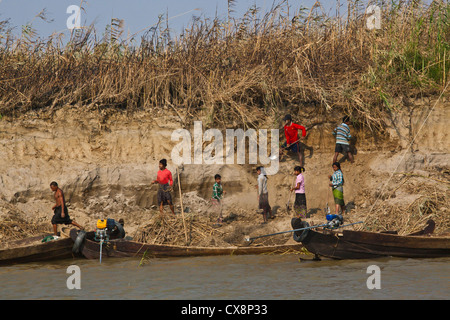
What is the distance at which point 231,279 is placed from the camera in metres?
8.91

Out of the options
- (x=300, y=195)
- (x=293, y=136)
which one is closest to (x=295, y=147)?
(x=293, y=136)

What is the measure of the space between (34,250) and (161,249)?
210 centimetres

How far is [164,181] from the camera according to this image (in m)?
12.1

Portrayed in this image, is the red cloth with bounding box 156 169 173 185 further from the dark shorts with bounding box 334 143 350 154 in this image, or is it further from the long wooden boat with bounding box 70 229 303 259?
the dark shorts with bounding box 334 143 350 154

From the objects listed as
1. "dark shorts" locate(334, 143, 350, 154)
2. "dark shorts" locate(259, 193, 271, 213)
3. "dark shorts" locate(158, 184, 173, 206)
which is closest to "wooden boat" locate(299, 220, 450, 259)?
"dark shorts" locate(259, 193, 271, 213)

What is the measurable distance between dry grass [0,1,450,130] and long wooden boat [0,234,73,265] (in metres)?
3.89

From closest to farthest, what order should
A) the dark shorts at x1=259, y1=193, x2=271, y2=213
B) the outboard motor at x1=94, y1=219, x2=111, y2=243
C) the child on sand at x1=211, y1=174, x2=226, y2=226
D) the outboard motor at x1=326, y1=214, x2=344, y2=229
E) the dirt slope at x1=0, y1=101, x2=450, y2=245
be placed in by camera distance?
the outboard motor at x1=326, y1=214, x2=344, y2=229 → the outboard motor at x1=94, y1=219, x2=111, y2=243 → the dark shorts at x1=259, y1=193, x2=271, y2=213 → the child on sand at x1=211, y1=174, x2=226, y2=226 → the dirt slope at x1=0, y1=101, x2=450, y2=245

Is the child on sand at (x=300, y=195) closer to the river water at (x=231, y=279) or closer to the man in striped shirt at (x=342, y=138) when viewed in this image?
the man in striped shirt at (x=342, y=138)

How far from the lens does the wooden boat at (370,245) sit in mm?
9648

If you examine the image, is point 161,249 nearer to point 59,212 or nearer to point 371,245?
point 59,212

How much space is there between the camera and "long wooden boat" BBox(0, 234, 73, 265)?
9.87 metres

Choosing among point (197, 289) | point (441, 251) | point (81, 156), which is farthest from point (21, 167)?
point (441, 251)

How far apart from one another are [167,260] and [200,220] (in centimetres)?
133

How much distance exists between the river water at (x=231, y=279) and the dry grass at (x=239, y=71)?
448cm
